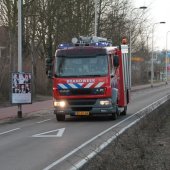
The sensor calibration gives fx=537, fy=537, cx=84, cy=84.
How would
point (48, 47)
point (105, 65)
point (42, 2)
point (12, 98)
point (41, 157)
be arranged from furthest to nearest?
point (48, 47) → point (42, 2) → point (12, 98) → point (105, 65) → point (41, 157)

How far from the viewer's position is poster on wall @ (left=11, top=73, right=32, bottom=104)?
76.8 ft

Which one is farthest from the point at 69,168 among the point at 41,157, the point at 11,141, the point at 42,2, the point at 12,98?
the point at 42,2

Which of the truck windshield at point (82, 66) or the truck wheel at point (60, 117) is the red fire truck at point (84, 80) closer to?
the truck windshield at point (82, 66)

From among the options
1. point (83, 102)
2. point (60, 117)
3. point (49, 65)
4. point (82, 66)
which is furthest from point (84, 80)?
point (60, 117)

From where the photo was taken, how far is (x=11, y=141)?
14.8m

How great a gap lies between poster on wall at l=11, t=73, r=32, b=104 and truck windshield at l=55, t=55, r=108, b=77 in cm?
331

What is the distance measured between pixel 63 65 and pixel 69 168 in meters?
10.7

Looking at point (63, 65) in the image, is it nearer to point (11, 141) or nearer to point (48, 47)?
point (11, 141)

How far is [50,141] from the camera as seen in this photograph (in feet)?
47.8

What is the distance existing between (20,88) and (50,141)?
9.25m

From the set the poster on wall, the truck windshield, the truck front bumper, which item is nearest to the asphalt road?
the truck front bumper

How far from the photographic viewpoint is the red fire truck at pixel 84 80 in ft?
66.3

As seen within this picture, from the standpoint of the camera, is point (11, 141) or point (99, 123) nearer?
point (11, 141)

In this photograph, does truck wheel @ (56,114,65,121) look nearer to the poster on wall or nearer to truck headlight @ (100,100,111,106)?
truck headlight @ (100,100,111,106)
